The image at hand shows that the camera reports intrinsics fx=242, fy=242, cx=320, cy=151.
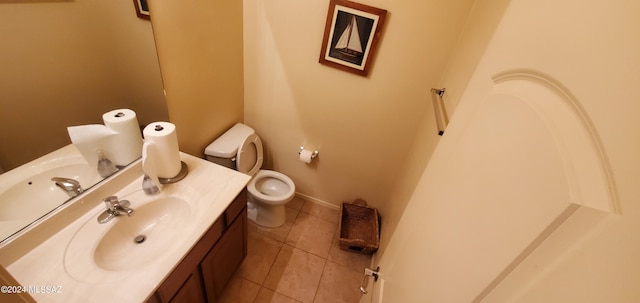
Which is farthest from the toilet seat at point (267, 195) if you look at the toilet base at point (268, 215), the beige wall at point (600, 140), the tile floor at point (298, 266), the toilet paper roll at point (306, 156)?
the beige wall at point (600, 140)

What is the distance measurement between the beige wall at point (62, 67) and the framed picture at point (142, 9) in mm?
20

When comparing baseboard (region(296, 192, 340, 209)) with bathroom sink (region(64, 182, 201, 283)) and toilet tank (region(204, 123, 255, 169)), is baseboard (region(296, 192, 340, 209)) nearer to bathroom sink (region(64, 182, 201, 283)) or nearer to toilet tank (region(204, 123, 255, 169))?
toilet tank (region(204, 123, 255, 169))

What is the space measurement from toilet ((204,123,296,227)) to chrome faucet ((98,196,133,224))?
28.4 inches

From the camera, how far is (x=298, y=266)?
185cm

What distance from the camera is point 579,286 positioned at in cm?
27

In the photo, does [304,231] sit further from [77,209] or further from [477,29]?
[477,29]

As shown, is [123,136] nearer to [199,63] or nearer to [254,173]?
[199,63]

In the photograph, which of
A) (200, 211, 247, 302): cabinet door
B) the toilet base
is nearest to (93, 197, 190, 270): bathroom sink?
(200, 211, 247, 302): cabinet door

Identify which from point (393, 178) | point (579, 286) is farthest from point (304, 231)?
Answer: point (579, 286)

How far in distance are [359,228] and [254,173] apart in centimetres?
104

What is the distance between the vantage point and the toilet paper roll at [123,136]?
3.47 ft

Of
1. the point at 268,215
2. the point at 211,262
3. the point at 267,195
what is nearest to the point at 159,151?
the point at 211,262

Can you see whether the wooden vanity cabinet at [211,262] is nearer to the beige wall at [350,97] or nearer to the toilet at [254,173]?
the toilet at [254,173]

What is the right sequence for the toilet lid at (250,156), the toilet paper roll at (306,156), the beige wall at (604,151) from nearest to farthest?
the beige wall at (604,151)
the toilet lid at (250,156)
the toilet paper roll at (306,156)
